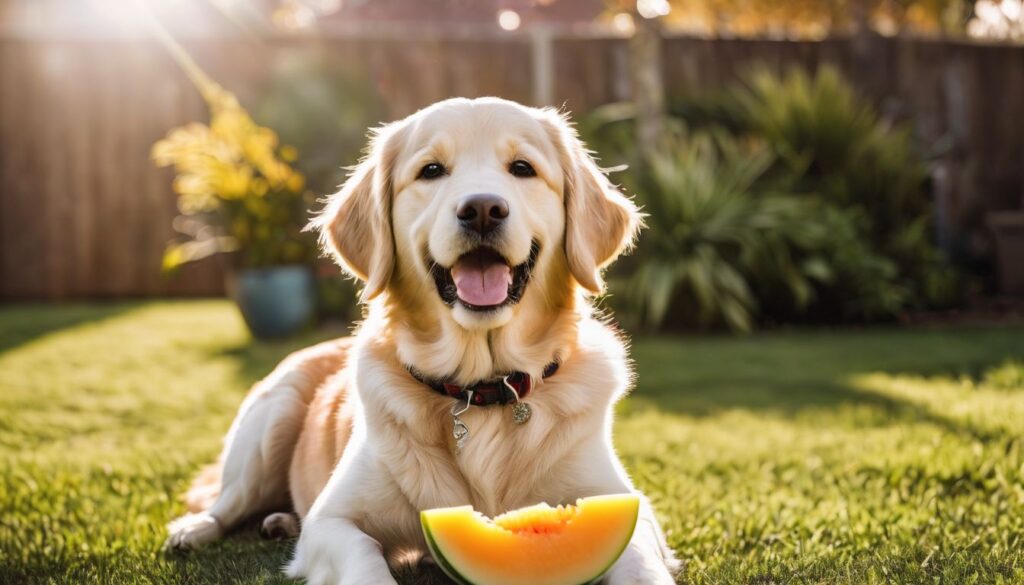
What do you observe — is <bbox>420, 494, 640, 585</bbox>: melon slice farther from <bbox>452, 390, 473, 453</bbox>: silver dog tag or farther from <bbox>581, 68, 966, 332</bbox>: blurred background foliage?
<bbox>581, 68, 966, 332</bbox>: blurred background foliage

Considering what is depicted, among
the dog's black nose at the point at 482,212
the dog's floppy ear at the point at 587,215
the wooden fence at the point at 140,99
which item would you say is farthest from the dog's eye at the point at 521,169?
the wooden fence at the point at 140,99

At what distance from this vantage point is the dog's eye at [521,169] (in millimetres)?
2719

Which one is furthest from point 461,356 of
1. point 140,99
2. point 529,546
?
point 140,99

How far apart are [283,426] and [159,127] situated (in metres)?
7.59

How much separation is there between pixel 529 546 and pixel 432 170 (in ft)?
3.67

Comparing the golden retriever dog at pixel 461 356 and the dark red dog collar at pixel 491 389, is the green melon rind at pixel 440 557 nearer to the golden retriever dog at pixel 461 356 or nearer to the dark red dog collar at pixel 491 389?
the golden retriever dog at pixel 461 356

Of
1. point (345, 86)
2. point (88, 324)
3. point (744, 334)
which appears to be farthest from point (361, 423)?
point (345, 86)

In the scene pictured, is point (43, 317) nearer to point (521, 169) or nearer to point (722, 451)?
point (722, 451)

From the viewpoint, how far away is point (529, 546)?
215cm

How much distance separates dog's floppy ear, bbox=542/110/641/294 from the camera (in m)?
2.79

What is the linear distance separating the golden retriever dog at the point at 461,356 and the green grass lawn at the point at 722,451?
293 mm

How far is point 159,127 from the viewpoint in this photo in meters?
9.94

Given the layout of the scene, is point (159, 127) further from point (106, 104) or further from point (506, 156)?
point (506, 156)

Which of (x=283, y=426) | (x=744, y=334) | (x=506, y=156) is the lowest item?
(x=744, y=334)
